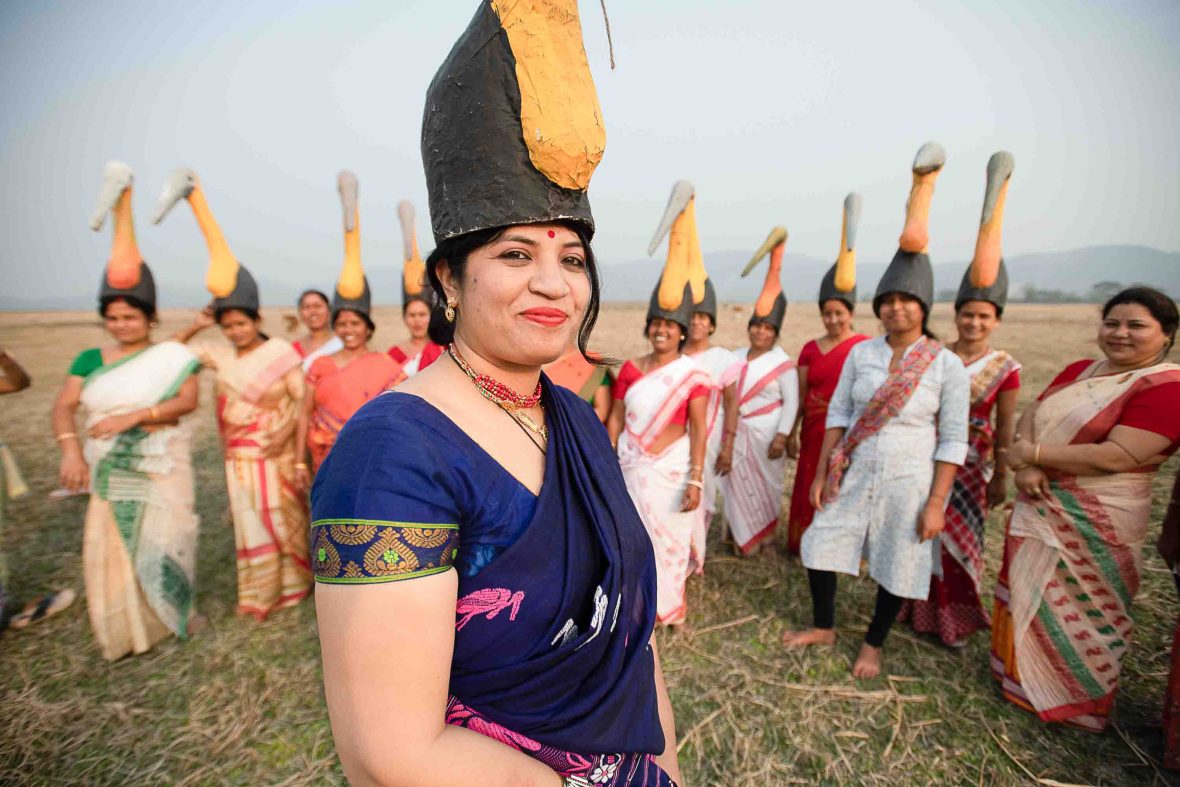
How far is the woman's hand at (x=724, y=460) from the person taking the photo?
4168 mm

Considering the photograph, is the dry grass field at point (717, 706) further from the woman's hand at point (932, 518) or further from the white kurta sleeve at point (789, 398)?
the white kurta sleeve at point (789, 398)

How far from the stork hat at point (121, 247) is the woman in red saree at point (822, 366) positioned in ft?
15.2

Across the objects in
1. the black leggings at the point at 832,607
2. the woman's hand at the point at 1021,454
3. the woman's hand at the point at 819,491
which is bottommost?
the black leggings at the point at 832,607

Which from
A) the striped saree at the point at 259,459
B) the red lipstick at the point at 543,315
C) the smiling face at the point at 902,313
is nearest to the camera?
the red lipstick at the point at 543,315

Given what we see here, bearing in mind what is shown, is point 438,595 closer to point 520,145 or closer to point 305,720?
point 520,145

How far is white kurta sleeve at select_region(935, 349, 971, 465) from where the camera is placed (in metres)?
2.63

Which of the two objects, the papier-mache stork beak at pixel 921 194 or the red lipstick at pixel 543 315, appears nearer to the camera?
the red lipstick at pixel 543 315

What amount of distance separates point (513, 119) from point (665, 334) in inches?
97.3

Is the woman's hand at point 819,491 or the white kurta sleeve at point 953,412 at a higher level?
the white kurta sleeve at point 953,412

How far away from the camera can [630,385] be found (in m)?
3.51

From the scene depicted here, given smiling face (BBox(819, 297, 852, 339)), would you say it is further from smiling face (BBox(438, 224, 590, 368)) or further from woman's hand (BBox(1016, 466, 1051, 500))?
smiling face (BBox(438, 224, 590, 368))

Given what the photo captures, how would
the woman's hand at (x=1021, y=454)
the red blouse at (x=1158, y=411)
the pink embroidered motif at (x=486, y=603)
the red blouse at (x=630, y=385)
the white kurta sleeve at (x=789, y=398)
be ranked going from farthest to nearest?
1. the white kurta sleeve at (x=789, y=398)
2. the red blouse at (x=630, y=385)
3. the woman's hand at (x=1021, y=454)
4. the red blouse at (x=1158, y=411)
5. the pink embroidered motif at (x=486, y=603)

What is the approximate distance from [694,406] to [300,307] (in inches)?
160

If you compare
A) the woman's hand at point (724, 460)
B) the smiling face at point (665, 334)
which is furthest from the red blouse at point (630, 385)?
the woman's hand at point (724, 460)
